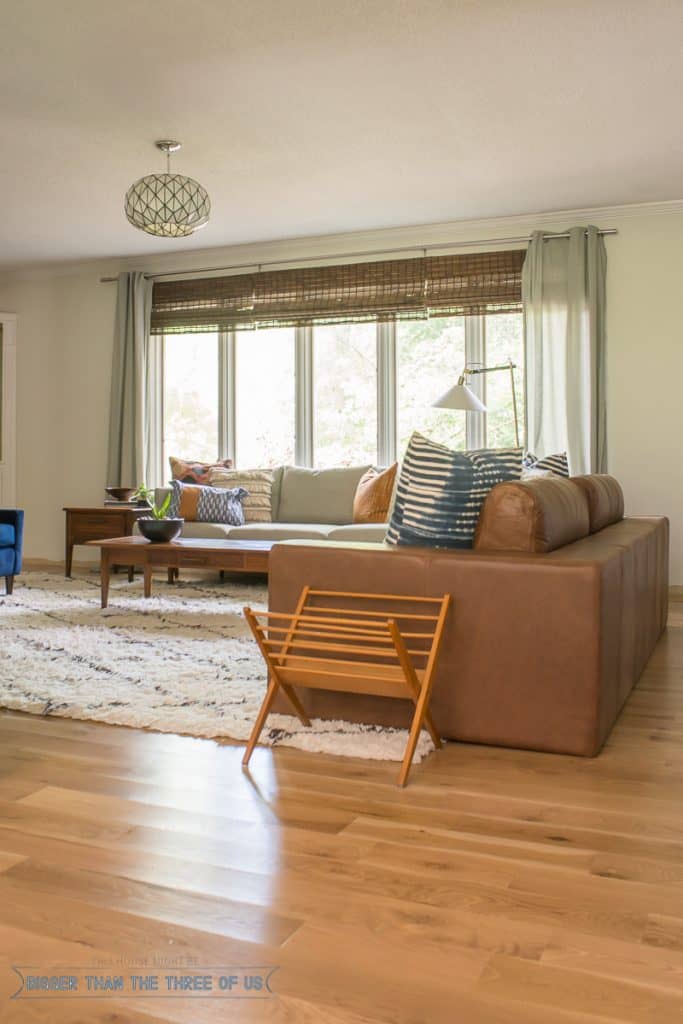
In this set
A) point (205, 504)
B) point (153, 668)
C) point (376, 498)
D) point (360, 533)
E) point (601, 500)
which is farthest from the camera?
point (205, 504)

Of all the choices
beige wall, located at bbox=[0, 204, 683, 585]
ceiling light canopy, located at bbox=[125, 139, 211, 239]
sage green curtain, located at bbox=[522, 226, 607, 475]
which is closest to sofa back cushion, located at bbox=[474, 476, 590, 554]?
ceiling light canopy, located at bbox=[125, 139, 211, 239]

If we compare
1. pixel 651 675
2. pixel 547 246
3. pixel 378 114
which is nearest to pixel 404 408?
pixel 547 246

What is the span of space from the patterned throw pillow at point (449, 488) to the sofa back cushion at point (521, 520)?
0.04 metres

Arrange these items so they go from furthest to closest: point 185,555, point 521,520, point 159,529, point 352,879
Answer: point 159,529 → point 185,555 → point 521,520 → point 352,879

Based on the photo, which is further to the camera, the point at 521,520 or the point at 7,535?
the point at 7,535

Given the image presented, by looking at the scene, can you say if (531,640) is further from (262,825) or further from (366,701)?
(262,825)

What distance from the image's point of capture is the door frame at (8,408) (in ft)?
28.7

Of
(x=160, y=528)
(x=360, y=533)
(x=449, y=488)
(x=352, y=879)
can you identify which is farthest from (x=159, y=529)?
(x=352, y=879)

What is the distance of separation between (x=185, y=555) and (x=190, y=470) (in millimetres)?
2084

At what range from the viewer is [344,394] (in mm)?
7621

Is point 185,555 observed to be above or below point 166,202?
below

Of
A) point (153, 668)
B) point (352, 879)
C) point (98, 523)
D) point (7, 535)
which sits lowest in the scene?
point (352, 879)

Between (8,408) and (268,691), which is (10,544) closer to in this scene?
(8,408)

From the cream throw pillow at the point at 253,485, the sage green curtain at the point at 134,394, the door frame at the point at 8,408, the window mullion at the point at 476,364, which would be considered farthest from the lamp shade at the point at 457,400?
the door frame at the point at 8,408
